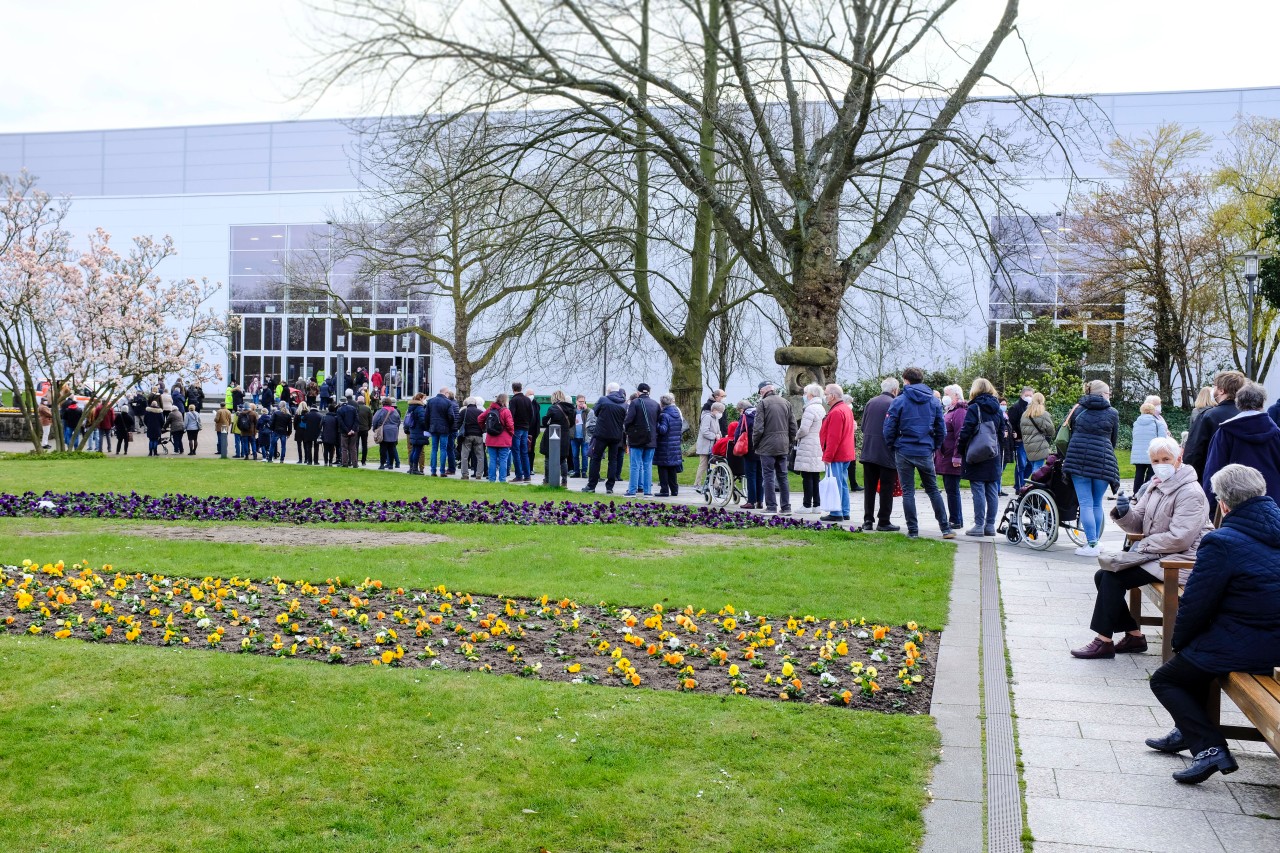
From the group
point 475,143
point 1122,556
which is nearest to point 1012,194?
point 475,143

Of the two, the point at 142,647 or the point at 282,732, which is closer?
the point at 282,732

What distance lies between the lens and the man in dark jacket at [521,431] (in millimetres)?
20234

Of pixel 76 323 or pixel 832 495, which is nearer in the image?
pixel 832 495

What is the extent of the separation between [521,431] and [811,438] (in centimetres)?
697

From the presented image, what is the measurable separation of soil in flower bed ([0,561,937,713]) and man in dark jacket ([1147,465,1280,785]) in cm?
130

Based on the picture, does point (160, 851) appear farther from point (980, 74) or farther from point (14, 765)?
point (980, 74)

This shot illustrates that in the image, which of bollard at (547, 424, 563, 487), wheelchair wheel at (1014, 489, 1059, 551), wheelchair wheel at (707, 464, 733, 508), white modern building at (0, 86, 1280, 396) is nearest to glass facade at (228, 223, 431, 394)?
white modern building at (0, 86, 1280, 396)

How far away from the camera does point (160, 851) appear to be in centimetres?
426

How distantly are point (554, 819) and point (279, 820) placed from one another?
108cm

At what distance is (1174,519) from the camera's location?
712cm

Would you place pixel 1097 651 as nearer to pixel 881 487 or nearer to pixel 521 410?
pixel 881 487

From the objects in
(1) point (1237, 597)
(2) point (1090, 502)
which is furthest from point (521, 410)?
(1) point (1237, 597)

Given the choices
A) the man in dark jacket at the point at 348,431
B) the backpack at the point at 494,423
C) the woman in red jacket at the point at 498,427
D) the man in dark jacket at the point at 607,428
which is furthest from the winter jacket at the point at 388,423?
the man in dark jacket at the point at 607,428

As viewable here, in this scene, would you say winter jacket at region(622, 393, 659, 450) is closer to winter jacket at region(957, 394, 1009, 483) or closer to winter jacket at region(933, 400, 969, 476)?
winter jacket at region(933, 400, 969, 476)
